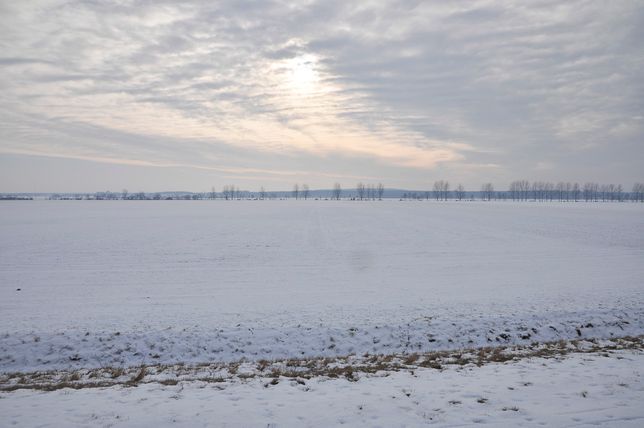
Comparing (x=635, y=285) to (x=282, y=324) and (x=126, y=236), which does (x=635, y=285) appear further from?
(x=126, y=236)

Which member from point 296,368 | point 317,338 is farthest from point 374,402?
point 317,338

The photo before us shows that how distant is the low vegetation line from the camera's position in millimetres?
8516

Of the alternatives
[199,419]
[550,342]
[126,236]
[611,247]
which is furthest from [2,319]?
[611,247]

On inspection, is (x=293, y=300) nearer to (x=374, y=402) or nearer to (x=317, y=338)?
(x=317, y=338)

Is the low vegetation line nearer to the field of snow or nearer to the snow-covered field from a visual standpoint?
the snow-covered field

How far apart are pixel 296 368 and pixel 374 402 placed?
9.66ft

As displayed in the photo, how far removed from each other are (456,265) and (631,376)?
1395 centimetres

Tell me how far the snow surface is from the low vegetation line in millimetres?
450

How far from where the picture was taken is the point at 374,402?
23.4 feet

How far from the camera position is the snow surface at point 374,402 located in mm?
6461

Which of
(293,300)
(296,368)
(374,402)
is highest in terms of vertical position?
(374,402)

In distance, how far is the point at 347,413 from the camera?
22.1 ft

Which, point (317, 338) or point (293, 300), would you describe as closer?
point (317, 338)

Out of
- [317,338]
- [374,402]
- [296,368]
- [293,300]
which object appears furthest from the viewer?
[293,300]
